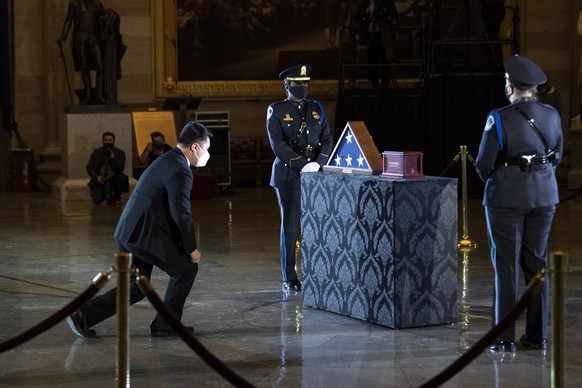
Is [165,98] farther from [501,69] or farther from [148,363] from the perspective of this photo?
[148,363]

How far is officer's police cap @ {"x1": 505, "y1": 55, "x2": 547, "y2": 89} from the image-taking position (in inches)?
287

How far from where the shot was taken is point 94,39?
58.7 feet

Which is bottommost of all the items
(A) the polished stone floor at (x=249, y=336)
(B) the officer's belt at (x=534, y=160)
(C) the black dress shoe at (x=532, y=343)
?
(A) the polished stone floor at (x=249, y=336)

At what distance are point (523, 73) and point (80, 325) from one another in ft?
11.2

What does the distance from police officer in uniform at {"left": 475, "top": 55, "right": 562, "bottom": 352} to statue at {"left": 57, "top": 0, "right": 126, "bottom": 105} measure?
11.5 meters

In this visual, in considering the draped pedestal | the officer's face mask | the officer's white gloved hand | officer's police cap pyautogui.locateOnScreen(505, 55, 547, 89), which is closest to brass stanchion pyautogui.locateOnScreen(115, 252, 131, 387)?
the draped pedestal

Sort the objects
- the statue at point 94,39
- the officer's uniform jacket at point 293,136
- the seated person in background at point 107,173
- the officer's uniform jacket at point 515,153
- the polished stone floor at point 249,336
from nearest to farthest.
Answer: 1. the polished stone floor at point 249,336
2. the officer's uniform jacket at point 515,153
3. the officer's uniform jacket at point 293,136
4. the seated person in background at point 107,173
5. the statue at point 94,39

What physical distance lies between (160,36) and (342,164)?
12.9 meters

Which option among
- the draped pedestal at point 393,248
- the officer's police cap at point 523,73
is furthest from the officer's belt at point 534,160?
the draped pedestal at point 393,248

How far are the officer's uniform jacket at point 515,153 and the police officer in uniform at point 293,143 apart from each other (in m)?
2.50

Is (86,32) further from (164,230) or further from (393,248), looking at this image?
(393,248)

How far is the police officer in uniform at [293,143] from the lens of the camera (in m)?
9.66

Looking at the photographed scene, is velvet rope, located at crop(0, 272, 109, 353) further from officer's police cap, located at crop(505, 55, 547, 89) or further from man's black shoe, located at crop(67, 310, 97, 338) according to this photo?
officer's police cap, located at crop(505, 55, 547, 89)

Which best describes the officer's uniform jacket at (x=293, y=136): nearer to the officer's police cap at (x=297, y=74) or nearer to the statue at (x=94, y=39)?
the officer's police cap at (x=297, y=74)
